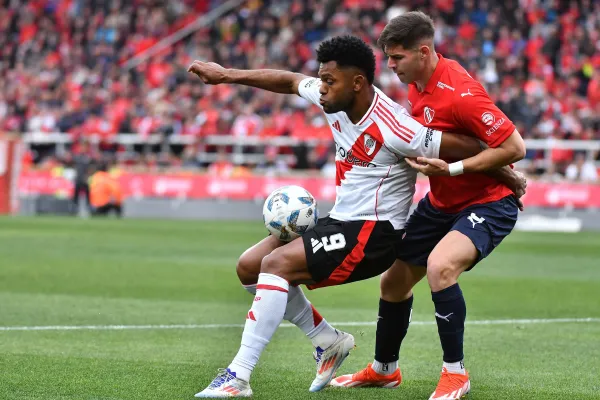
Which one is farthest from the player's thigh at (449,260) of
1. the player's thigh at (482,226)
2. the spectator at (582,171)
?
the spectator at (582,171)

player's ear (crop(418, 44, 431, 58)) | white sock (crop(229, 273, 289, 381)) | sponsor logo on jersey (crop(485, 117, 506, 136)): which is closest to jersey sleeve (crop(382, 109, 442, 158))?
sponsor logo on jersey (crop(485, 117, 506, 136))

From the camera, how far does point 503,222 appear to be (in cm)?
632

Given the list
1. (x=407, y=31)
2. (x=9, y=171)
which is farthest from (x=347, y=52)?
(x=9, y=171)

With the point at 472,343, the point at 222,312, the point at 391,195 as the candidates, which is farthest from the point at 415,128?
the point at 222,312

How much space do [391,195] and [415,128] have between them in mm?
→ 426

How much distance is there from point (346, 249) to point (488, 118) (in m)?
1.05

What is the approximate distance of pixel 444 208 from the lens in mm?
6457

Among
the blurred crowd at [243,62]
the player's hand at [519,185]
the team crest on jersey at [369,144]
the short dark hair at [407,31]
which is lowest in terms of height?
the player's hand at [519,185]

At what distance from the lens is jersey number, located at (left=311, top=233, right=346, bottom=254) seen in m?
5.96

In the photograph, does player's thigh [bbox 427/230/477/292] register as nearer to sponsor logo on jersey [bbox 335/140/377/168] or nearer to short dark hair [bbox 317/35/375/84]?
sponsor logo on jersey [bbox 335/140/377/168]

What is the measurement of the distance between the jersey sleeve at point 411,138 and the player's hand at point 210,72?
1149 mm

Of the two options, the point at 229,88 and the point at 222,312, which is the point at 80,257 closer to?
the point at 222,312

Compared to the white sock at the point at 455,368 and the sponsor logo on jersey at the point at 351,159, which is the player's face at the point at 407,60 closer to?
the sponsor logo on jersey at the point at 351,159

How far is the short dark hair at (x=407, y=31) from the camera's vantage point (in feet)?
20.1
